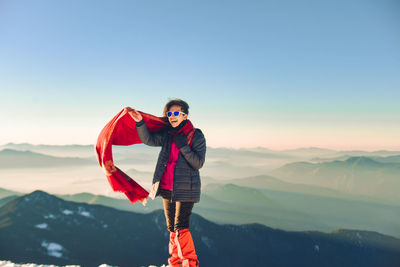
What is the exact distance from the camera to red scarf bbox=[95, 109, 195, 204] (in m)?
3.87

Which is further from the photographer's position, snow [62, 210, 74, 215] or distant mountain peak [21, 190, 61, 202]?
distant mountain peak [21, 190, 61, 202]

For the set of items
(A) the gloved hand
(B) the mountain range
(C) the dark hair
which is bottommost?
(B) the mountain range

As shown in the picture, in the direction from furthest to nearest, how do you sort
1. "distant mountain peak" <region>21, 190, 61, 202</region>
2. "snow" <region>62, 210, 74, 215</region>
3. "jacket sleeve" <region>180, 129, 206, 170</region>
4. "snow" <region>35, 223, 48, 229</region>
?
"distant mountain peak" <region>21, 190, 61, 202</region>, "snow" <region>62, 210, 74, 215</region>, "snow" <region>35, 223, 48, 229</region>, "jacket sleeve" <region>180, 129, 206, 170</region>

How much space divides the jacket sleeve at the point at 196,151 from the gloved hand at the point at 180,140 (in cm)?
6

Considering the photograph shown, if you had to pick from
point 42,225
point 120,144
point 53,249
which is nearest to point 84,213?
point 42,225

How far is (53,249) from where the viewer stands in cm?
10019

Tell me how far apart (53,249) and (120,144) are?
11808 cm

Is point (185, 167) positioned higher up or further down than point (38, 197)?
higher up

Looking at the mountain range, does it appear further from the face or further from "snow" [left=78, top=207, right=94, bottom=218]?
the face

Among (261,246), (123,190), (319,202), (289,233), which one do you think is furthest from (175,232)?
(319,202)

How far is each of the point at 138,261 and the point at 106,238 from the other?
1675 centimetres

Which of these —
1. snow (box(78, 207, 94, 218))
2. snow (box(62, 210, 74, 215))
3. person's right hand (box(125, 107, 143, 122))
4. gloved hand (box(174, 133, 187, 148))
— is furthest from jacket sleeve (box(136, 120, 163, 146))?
snow (box(62, 210, 74, 215))

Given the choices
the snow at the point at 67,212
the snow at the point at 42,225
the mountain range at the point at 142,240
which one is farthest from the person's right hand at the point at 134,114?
the snow at the point at 42,225

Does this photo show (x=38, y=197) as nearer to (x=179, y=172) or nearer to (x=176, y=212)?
(x=176, y=212)
